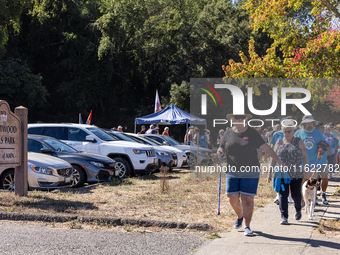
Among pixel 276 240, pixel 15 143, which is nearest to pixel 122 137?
pixel 15 143

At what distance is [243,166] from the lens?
6.46 metres

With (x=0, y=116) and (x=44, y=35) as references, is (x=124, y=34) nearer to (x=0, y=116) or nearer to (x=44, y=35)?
(x=44, y=35)

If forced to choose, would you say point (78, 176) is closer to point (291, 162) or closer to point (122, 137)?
point (122, 137)

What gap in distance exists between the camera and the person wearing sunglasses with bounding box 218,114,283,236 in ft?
21.3

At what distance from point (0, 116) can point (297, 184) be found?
635 cm

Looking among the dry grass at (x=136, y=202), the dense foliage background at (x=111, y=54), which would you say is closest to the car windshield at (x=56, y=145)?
the dry grass at (x=136, y=202)

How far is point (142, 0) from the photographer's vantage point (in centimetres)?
3919

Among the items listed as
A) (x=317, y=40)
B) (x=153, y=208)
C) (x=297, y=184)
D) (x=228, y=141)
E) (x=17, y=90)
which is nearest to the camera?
(x=228, y=141)

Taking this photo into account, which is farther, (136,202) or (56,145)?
(56,145)

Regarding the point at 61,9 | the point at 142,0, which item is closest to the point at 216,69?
the point at 142,0

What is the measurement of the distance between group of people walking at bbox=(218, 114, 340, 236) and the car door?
7641 millimetres

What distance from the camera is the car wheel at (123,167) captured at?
13.9m

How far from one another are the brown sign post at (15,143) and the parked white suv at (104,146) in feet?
13.9

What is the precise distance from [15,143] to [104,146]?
4.72 metres
